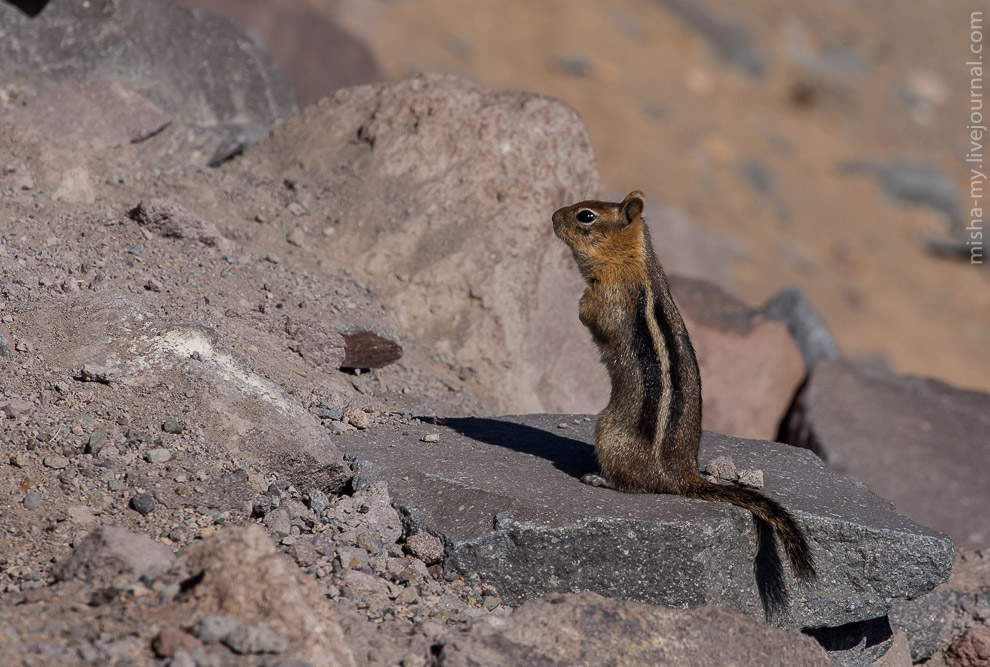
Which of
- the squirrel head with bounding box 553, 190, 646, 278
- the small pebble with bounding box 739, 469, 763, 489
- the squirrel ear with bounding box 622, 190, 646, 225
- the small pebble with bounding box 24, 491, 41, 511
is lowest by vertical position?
the small pebble with bounding box 24, 491, 41, 511

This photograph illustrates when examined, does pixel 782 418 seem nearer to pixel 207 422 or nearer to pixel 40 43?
pixel 207 422

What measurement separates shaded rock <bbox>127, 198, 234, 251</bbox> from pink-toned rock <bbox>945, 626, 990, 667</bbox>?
5.00 meters

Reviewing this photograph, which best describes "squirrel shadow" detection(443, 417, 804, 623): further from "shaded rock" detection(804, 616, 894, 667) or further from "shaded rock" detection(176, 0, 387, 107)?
"shaded rock" detection(176, 0, 387, 107)

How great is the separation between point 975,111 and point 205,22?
2080 cm

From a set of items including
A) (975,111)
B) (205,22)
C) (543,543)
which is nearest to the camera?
(543,543)

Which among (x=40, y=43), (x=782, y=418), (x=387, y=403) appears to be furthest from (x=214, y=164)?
(x=782, y=418)

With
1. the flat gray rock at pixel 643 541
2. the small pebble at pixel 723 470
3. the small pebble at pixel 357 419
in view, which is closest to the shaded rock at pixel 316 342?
the small pebble at pixel 357 419

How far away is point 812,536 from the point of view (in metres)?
4.38

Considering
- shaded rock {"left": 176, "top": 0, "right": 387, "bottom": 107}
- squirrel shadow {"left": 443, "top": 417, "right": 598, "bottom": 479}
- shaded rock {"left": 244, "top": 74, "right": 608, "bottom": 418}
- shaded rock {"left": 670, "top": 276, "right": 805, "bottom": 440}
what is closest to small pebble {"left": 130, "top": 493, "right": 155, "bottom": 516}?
squirrel shadow {"left": 443, "top": 417, "right": 598, "bottom": 479}

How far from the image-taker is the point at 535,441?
17.7ft

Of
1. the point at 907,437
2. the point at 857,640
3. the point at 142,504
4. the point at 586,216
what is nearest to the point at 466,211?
the point at 586,216

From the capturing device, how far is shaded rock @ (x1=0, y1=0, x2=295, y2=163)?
7129 mm

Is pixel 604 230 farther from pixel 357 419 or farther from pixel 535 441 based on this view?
pixel 357 419

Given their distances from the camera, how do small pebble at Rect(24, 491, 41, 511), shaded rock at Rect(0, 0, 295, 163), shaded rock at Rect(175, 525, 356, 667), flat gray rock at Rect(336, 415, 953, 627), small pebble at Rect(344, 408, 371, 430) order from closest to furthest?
shaded rock at Rect(175, 525, 356, 667)
small pebble at Rect(24, 491, 41, 511)
flat gray rock at Rect(336, 415, 953, 627)
small pebble at Rect(344, 408, 371, 430)
shaded rock at Rect(0, 0, 295, 163)
